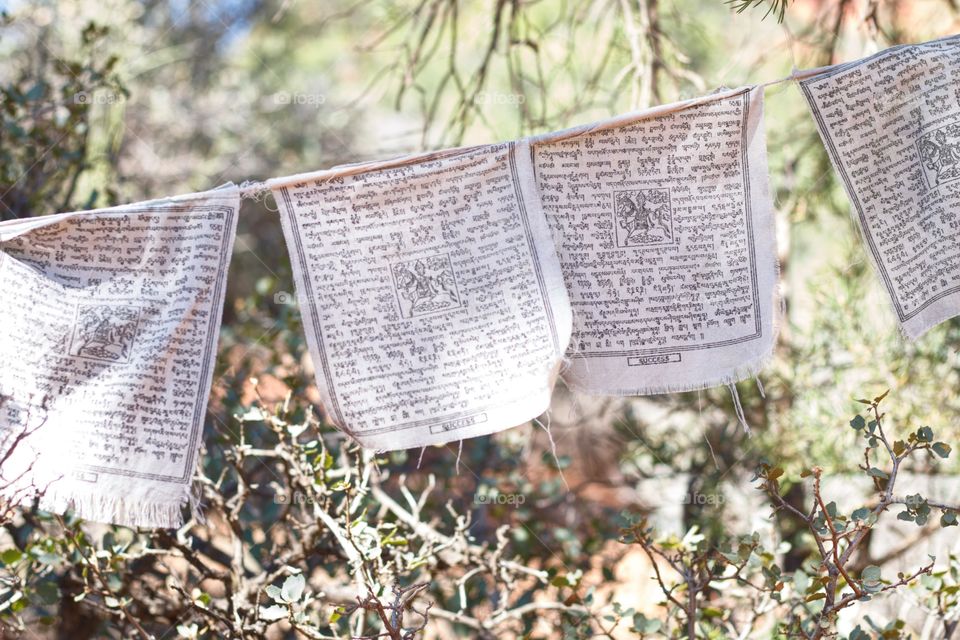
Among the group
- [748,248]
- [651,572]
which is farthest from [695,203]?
[651,572]

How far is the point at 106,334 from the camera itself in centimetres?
148

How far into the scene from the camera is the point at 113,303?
1499mm

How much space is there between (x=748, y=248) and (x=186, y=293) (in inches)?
39.4

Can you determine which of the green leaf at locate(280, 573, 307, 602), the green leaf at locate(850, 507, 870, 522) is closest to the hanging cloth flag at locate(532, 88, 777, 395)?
the green leaf at locate(850, 507, 870, 522)

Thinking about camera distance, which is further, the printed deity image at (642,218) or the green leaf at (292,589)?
the printed deity image at (642,218)

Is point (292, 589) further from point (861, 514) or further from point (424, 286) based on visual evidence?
point (861, 514)

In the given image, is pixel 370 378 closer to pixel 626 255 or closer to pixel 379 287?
pixel 379 287

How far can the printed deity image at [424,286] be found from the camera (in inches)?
58.9

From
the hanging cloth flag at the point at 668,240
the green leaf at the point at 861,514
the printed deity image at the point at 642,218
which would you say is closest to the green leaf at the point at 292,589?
the hanging cloth flag at the point at 668,240

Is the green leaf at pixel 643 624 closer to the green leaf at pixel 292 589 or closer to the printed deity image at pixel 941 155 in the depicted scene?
the green leaf at pixel 292 589

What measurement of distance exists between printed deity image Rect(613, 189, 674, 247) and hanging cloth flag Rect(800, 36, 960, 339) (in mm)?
315

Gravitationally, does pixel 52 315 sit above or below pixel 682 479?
above

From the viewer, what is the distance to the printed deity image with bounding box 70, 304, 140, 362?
1479 mm

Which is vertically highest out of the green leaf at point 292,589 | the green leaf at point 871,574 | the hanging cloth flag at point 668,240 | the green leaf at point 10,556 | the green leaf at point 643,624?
the hanging cloth flag at point 668,240
